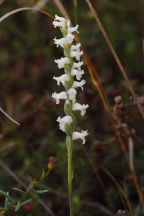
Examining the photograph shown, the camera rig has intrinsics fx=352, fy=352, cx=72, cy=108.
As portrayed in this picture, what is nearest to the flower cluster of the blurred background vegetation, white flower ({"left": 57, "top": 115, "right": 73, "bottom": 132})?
white flower ({"left": 57, "top": 115, "right": 73, "bottom": 132})

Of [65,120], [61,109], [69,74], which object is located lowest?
[65,120]

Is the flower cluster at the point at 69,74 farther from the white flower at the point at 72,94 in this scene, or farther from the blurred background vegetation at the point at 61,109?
the blurred background vegetation at the point at 61,109

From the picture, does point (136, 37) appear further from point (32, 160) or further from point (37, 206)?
point (37, 206)

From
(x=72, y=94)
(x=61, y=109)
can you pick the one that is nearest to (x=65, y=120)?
(x=72, y=94)

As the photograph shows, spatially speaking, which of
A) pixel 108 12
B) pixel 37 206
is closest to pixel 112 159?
pixel 37 206

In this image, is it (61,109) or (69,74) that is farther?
(61,109)

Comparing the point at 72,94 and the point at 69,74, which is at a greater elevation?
the point at 69,74

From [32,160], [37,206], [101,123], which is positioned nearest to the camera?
[37,206]

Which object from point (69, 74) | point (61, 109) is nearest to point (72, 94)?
point (69, 74)

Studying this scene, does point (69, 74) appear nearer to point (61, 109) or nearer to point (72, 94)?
point (72, 94)
